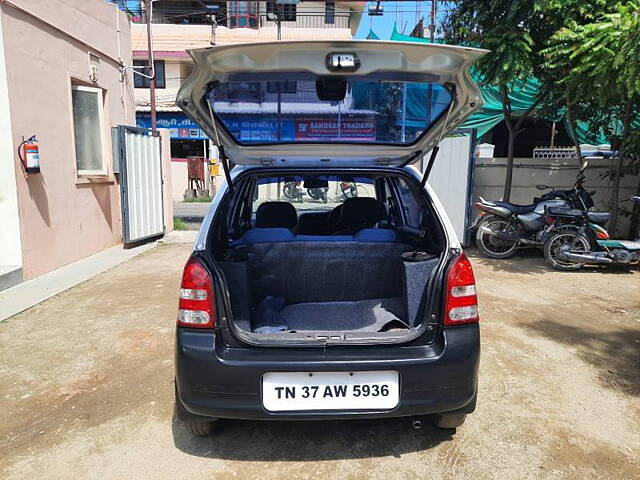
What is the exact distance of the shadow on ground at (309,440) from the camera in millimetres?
2312

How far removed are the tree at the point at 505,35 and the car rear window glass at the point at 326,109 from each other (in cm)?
421

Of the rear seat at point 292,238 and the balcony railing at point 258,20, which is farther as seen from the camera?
the balcony railing at point 258,20

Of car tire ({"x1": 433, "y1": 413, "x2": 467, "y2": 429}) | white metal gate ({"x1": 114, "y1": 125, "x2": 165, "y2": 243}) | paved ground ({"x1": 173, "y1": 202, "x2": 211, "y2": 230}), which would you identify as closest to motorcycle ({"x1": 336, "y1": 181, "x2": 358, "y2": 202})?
car tire ({"x1": 433, "y1": 413, "x2": 467, "y2": 429})

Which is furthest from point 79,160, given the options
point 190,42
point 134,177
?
point 190,42

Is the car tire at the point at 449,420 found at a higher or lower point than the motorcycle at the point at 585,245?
lower

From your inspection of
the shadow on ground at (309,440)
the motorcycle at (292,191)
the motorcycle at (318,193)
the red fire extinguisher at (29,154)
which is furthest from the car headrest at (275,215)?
the red fire extinguisher at (29,154)

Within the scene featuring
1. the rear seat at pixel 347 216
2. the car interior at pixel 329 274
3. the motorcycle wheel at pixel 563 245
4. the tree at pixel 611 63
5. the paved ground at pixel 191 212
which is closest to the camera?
the car interior at pixel 329 274

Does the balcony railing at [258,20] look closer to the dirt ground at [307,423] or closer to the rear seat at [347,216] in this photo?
the rear seat at [347,216]

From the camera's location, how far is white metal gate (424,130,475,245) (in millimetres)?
7176

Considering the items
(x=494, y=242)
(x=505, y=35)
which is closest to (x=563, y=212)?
(x=494, y=242)

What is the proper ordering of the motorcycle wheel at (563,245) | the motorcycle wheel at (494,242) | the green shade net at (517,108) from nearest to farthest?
the motorcycle wheel at (563,245) < the motorcycle wheel at (494,242) < the green shade net at (517,108)

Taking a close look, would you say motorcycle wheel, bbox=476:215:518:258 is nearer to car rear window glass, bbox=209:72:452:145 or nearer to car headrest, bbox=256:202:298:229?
car headrest, bbox=256:202:298:229

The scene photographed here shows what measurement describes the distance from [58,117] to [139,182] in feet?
6.05

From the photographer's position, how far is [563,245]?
6125 mm
